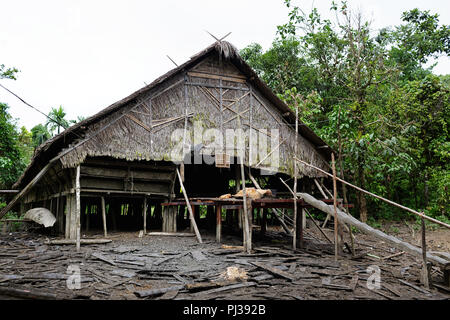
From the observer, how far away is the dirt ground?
4934 mm

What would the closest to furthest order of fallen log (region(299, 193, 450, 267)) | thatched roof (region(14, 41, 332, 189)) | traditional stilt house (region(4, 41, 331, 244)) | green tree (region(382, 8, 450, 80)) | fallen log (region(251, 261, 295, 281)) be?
1. fallen log (region(299, 193, 450, 267))
2. fallen log (region(251, 261, 295, 281))
3. thatched roof (region(14, 41, 332, 189))
4. traditional stilt house (region(4, 41, 331, 244))
5. green tree (region(382, 8, 450, 80))

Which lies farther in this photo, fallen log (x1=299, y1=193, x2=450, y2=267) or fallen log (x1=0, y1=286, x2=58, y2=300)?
fallen log (x1=299, y1=193, x2=450, y2=267)

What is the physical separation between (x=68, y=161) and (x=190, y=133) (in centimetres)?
368

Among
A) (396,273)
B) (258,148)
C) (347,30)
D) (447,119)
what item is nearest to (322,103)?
(347,30)

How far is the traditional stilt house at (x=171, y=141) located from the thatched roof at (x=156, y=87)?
0.04 m

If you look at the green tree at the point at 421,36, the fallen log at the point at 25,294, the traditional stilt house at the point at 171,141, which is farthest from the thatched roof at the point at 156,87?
the green tree at the point at 421,36

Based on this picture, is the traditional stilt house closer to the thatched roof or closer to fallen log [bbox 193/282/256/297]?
the thatched roof

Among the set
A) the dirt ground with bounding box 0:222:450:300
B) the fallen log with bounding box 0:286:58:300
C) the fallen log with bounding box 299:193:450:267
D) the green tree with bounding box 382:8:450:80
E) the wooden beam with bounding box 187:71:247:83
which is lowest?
the dirt ground with bounding box 0:222:450:300

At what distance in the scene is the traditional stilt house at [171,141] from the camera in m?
9.43

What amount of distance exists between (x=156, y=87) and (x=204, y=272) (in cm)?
639

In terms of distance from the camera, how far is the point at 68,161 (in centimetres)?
874

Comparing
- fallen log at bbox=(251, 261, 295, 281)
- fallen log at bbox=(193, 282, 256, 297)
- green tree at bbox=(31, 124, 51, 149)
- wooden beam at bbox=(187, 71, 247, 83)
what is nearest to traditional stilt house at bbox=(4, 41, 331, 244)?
wooden beam at bbox=(187, 71, 247, 83)

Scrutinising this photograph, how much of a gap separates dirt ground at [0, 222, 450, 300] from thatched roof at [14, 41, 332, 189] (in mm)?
2761

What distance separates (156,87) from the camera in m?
10.4
